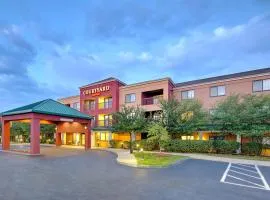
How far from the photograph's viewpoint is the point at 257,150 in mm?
23031

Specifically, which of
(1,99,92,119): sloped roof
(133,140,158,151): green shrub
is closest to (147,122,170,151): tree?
(133,140,158,151): green shrub

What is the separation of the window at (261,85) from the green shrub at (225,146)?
725 centimetres

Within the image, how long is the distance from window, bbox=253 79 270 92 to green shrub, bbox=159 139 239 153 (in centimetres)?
732

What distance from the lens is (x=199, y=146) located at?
25469 millimetres

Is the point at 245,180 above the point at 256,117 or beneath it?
beneath

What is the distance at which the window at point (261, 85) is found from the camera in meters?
26.1

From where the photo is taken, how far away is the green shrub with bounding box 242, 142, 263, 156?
23016 mm

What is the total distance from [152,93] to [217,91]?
1023cm

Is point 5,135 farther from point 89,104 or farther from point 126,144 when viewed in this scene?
point 126,144

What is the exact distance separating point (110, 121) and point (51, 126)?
14.5 m

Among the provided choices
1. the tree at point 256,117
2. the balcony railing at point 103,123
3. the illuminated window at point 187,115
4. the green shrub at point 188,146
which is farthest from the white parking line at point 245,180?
the balcony railing at point 103,123

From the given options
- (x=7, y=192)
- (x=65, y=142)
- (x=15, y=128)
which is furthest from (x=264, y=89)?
(x=15, y=128)

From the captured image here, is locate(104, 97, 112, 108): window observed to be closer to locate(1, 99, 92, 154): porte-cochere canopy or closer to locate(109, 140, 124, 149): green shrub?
locate(109, 140, 124, 149): green shrub

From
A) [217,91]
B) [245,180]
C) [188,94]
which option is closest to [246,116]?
[217,91]
